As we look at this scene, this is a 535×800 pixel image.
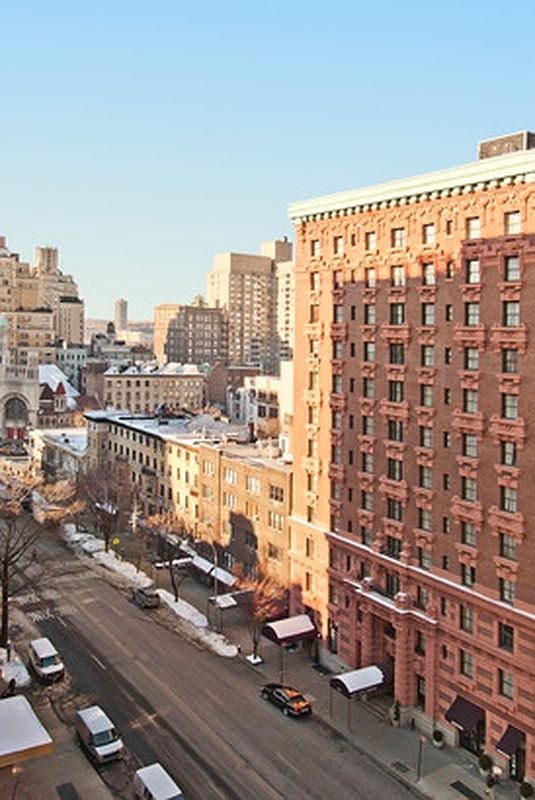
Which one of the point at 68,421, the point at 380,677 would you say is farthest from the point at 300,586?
the point at 68,421

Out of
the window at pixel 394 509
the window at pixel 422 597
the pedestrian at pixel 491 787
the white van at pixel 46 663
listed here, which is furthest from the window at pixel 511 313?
the white van at pixel 46 663

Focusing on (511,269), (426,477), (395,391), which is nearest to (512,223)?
(511,269)

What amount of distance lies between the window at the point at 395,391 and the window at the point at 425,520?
706 cm

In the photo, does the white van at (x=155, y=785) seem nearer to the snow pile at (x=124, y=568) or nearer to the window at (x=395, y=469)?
the window at (x=395, y=469)

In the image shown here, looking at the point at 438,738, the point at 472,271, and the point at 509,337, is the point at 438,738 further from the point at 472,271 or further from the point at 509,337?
the point at 472,271

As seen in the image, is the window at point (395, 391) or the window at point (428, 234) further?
the window at point (395, 391)

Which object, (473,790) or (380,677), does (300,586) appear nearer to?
(380,677)

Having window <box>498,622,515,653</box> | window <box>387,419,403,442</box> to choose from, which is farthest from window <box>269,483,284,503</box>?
window <box>498,622,515,653</box>

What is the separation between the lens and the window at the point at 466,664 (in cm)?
4078

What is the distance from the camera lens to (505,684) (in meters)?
38.8

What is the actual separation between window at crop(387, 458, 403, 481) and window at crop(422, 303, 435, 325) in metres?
8.99

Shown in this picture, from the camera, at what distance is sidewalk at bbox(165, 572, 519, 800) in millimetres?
37375

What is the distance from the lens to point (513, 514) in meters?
38.4

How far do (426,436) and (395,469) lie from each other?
3632 mm
